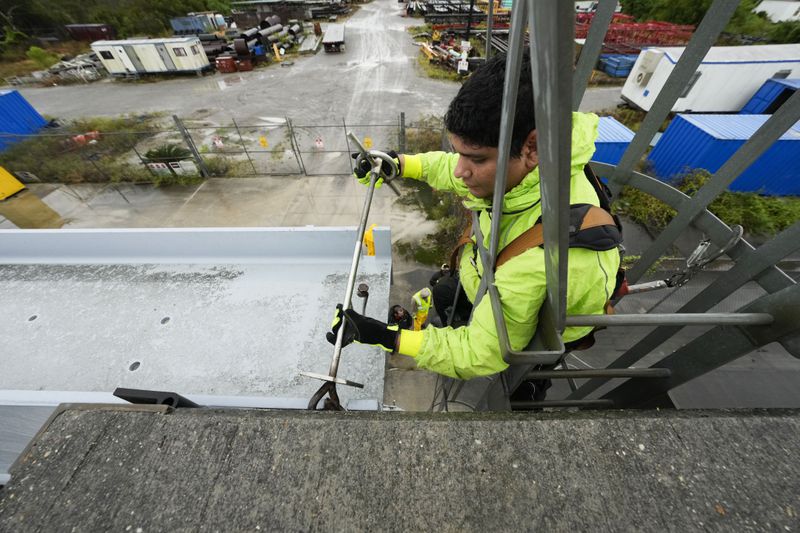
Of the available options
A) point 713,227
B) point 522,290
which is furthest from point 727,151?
point 522,290

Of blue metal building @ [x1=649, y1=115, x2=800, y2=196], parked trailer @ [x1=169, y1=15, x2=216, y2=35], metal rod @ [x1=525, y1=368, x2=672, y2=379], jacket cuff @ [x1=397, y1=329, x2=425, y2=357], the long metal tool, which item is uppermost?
the long metal tool

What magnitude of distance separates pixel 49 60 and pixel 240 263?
126ft

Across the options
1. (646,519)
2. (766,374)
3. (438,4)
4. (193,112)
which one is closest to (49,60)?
(193,112)

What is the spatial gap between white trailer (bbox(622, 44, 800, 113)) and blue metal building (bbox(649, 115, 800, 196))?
3.78 meters

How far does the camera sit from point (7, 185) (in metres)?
10.5

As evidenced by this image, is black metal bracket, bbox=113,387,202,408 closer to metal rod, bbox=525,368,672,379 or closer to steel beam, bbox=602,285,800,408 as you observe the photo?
metal rod, bbox=525,368,672,379

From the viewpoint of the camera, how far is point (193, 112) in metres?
16.9

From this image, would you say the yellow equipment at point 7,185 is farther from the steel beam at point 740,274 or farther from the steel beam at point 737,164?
Answer: the steel beam at point 737,164

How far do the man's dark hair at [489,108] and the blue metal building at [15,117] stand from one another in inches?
780

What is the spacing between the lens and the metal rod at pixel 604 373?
2014 mm

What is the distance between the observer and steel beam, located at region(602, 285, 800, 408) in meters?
1.61

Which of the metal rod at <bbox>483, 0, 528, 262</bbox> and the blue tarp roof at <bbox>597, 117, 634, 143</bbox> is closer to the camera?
the metal rod at <bbox>483, 0, 528, 262</bbox>

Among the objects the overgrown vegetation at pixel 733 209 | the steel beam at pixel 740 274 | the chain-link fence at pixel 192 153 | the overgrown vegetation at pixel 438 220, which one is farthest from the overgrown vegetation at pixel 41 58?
the steel beam at pixel 740 274

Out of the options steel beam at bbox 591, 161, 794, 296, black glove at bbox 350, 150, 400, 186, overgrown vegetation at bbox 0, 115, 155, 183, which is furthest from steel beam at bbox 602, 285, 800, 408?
overgrown vegetation at bbox 0, 115, 155, 183
